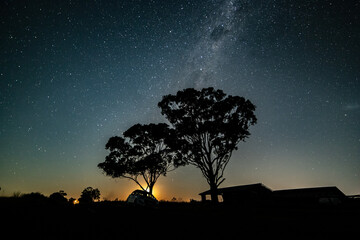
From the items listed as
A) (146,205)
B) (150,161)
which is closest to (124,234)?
(146,205)

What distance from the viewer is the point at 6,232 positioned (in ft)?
13.0

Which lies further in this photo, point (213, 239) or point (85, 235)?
point (213, 239)

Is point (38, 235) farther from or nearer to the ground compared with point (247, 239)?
farther from the ground

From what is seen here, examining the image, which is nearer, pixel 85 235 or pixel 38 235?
pixel 38 235

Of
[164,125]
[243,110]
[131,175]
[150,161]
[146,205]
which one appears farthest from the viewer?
[131,175]

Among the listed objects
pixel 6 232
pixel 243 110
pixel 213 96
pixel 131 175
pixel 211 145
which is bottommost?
pixel 6 232

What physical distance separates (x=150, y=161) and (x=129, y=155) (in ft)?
12.0

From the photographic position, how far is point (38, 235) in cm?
398

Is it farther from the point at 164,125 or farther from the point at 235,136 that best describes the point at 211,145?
the point at 164,125

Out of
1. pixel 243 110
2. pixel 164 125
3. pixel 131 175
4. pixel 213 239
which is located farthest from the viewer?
pixel 131 175

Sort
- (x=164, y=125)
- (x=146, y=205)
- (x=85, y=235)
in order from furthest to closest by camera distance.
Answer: (x=164, y=125) < (x=146, y=205) < (x=85, y=235)

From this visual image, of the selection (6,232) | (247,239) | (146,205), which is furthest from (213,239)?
(146,205)

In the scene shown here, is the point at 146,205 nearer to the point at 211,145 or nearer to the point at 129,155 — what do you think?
the point at 211,145

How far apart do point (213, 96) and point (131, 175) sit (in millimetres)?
19628
